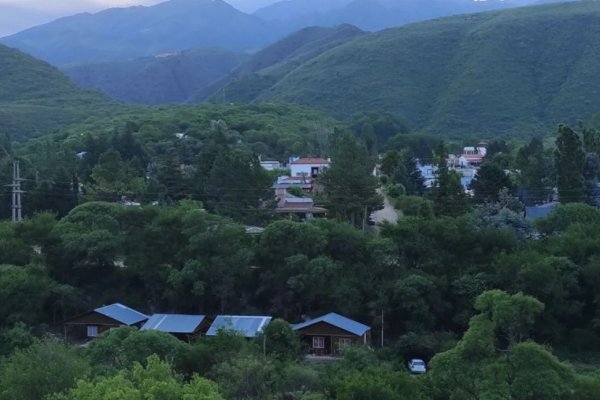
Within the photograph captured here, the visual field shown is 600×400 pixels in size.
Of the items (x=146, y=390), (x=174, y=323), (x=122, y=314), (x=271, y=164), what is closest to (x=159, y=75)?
(x=271, y=164)

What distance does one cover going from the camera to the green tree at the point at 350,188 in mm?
24453

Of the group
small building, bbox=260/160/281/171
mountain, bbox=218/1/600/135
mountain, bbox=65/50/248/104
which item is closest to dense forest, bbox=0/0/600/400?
small building, bbox=260/160/281/171

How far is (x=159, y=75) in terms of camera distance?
134 m

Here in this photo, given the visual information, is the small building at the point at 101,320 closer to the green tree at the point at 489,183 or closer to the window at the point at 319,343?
the window at the point at 319,343

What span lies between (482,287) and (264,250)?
17.0 feet

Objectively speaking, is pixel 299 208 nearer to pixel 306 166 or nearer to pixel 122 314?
pixel 306 166

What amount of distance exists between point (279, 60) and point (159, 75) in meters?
27.7

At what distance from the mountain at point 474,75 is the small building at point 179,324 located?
45.9 metres

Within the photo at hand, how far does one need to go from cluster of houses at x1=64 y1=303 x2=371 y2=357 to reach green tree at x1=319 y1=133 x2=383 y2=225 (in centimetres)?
731

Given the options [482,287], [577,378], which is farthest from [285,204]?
[577,378]

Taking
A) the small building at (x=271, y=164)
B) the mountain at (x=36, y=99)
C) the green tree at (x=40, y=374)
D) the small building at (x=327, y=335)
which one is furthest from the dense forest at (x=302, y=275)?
the mountain at (x=36, y=99)

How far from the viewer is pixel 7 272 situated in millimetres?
17859

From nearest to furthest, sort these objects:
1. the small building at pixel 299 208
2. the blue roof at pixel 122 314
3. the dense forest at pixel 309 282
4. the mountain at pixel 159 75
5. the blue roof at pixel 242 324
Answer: the dense forest at pixel 309 282, the blue roof at pixel 242 324, the blue roof at pixel 122 314, the small building at pixel 299 208, the mountain at pixel 159 75

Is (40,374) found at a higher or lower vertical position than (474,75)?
lower
